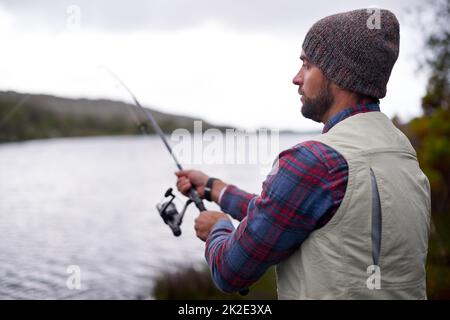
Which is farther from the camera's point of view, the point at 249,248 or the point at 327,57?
the point at 327,57

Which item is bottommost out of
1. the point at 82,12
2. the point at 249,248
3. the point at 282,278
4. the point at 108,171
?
the point at 108,171

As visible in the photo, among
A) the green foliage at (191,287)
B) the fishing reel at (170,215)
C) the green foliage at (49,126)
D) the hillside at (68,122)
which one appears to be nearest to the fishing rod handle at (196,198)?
the fishing reel at (170,215)

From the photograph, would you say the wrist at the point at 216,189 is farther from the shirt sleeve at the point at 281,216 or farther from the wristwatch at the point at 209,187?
the shirt sleeve at the point at 281,216

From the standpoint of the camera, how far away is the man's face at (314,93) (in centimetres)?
184

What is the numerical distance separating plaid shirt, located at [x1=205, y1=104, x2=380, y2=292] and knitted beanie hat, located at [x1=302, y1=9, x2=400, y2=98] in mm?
110

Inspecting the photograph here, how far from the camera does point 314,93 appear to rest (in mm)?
1850

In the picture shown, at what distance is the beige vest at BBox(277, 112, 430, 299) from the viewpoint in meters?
1.60

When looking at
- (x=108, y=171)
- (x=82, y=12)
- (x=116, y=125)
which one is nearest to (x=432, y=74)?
(x=82, y=12)

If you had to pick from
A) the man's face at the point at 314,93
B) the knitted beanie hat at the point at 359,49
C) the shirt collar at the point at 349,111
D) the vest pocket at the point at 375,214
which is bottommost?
the vest pocket at the point at 375,214

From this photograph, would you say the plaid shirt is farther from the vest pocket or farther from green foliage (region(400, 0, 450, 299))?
green foliage (region(400, 0, 450, 299))

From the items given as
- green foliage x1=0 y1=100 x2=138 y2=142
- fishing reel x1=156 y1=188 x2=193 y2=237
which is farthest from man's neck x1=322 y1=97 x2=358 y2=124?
green foliage x1=0 y1=100 x2=138 y2=142

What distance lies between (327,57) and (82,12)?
240 centimetres
